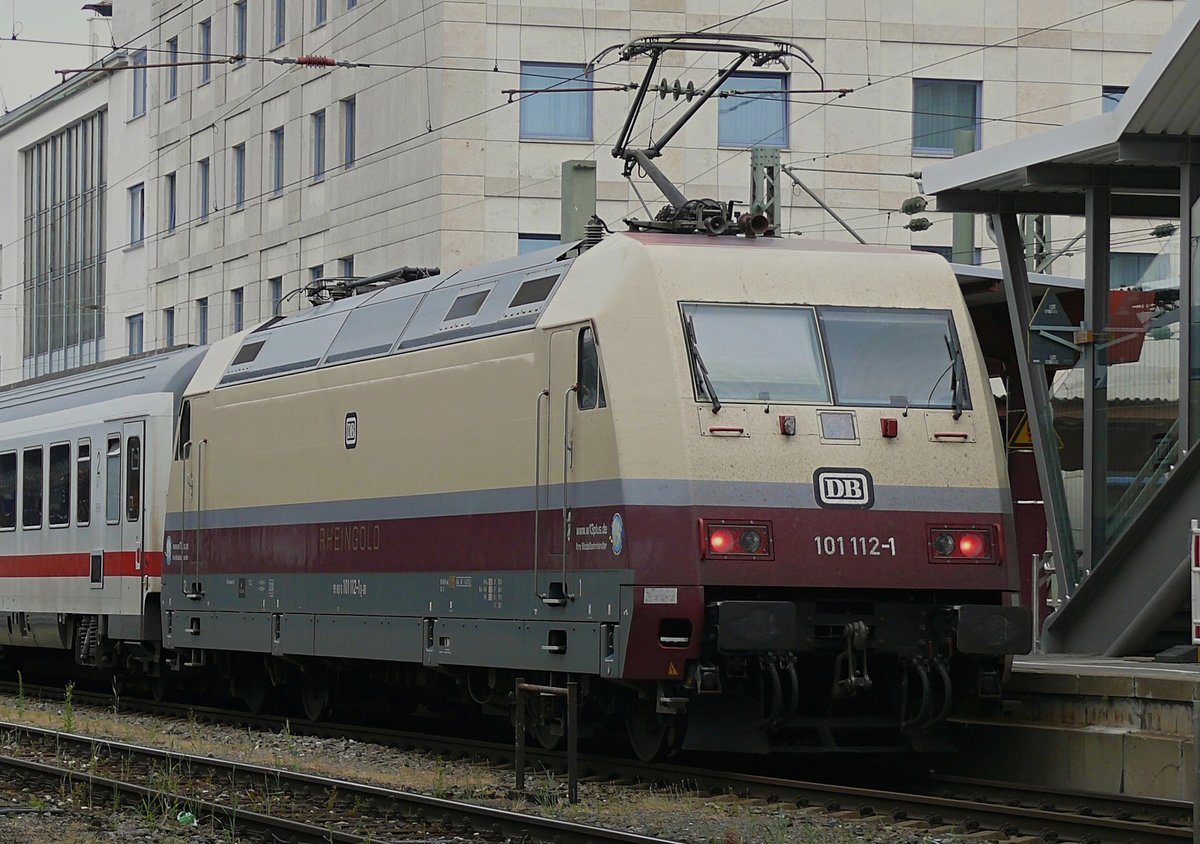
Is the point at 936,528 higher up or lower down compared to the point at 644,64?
lower down

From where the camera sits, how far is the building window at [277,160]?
48031mm

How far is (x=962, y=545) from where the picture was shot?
13.8 m

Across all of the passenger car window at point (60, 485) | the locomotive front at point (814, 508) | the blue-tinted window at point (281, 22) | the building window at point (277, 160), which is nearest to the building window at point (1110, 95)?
the blue-tinted window at point (281, 22)

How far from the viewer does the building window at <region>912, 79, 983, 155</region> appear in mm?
43906

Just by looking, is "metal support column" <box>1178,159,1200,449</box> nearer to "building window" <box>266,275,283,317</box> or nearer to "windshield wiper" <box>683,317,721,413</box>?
"windshield wiper" <box>683,317,721,413</box>

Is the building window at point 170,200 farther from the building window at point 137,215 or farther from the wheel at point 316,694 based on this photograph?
the wheel at point 316,694

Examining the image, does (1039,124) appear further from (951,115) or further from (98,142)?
(98,142)

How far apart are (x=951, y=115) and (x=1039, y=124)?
1.84 m

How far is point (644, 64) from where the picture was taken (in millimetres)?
42250

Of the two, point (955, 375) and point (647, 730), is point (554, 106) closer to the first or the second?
point (955, 375)

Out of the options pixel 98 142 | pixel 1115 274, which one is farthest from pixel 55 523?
pixel 98 142

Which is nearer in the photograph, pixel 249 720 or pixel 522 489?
pixel 522 489

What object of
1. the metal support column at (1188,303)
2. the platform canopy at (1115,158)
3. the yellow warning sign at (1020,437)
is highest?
the platform canopy at (1115,158)

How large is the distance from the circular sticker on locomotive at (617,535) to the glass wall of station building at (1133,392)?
5.60 metres
